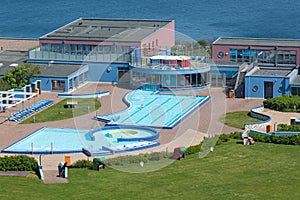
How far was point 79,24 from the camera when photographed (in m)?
62.0

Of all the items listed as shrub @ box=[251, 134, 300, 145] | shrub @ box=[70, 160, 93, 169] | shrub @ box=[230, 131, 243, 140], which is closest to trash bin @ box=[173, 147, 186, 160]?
shrub @ box=[70, 160, 93, 169]

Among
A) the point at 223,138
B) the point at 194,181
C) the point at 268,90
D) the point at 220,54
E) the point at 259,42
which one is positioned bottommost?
the point at 194,181

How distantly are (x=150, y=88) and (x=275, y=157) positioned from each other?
18090mm

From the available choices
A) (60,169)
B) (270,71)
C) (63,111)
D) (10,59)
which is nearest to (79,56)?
(10,59)

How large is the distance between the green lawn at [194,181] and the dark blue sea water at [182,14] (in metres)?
45.5

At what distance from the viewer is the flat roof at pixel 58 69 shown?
176ft

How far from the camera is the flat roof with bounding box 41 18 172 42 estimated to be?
57278mm

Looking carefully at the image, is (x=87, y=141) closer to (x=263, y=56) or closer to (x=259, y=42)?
(x=263, y=56)

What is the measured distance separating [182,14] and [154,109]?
5488 centimetres

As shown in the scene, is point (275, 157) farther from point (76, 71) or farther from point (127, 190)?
point (76, 71)

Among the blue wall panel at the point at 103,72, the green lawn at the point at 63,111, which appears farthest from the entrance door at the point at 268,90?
the green lawn at the point at 63,111

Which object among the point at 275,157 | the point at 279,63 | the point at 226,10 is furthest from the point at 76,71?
the point at 226,10

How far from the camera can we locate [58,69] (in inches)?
2168

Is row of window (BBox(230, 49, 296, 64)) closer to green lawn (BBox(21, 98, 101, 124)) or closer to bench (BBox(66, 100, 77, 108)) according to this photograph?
green lawn (BBox(21, 98, 101, 124))
